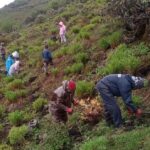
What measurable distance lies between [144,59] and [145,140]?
450 centimetres

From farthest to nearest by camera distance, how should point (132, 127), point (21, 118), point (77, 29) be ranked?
point (77, 29) < point (21, 118) < point (132, 127)

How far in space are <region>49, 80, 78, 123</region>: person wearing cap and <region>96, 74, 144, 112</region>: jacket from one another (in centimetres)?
69

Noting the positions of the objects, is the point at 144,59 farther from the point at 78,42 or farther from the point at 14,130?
the point at 78,42

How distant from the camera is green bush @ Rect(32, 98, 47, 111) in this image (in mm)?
13805

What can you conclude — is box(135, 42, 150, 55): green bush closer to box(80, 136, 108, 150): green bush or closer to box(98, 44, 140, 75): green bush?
box(98, 44, 140, 75): green bush

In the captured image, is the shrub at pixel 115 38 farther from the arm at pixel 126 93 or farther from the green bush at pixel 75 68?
the arm at pixel 126 93

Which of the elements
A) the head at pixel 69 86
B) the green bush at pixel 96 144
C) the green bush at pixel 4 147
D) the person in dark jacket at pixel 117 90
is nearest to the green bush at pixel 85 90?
the green bush at pixel 4 147

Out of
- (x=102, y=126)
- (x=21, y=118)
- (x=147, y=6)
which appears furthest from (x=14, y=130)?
(x=147, y=6)

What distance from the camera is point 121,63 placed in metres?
12.7

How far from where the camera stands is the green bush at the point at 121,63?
491 inches

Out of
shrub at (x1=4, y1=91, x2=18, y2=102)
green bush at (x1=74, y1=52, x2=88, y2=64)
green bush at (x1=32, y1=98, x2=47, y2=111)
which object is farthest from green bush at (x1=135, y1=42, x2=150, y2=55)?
shrub at (x1=4, y1=91, x2=18, y2=102)

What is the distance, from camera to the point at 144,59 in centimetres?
1283

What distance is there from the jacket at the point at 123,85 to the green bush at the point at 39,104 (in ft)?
14.7

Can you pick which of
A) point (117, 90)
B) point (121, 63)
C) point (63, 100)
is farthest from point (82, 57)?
point (117, 90)
